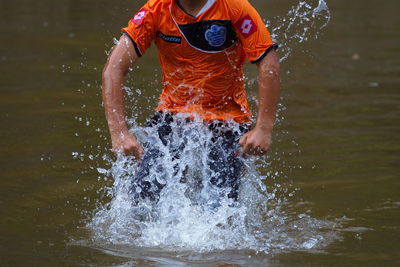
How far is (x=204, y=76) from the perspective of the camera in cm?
505

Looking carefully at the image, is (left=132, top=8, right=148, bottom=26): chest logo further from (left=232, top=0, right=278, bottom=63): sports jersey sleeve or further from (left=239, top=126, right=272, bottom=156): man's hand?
(left=239, top=126, right=272, bottom=156): man's hand

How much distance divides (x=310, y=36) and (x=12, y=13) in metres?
5.98

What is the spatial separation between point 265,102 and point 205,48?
51 centimetres

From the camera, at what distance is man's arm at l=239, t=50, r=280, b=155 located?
486 cm

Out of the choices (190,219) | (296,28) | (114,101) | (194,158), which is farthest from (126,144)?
(296,28)

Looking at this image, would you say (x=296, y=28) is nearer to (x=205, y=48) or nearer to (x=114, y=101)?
(x=205, y=48)

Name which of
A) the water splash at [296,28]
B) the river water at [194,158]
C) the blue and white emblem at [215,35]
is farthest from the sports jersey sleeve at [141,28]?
the water splash at [296,28]

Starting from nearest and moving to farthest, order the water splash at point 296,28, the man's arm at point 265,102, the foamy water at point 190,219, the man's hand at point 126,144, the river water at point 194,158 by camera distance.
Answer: the man's hand at point 126,144 → the man's arm at point 265,102 → the river water at point 194,158 → the foamy water at point 190,219 → the water splash at point 296,28

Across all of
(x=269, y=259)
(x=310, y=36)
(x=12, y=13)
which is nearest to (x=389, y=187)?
(x=269, y=259)

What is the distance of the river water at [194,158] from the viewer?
5.00 meters

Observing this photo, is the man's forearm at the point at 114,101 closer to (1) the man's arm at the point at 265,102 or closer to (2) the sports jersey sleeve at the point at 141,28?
(2) the sports jersey sleeve at the point at 141,28

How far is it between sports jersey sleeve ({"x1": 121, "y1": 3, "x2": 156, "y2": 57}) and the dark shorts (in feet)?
1.75

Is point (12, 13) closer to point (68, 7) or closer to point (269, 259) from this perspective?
point (68, 7)

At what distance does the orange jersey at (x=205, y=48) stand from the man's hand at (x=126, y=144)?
0.47 meters
